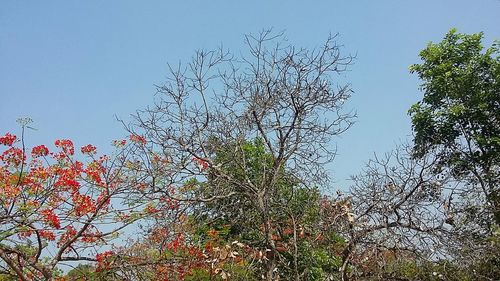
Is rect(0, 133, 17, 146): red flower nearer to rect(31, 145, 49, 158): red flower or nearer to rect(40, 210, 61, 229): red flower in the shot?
rect(31, 145, 49, 158): red flower

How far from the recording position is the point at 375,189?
562 centimetres

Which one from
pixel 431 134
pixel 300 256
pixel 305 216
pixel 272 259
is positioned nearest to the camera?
pixel 272 259

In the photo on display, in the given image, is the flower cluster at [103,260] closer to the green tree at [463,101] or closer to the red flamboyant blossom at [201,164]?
the red flamboyant blossom at [201,164]

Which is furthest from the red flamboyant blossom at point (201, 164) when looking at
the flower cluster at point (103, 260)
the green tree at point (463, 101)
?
the green tree at point (463, 101)

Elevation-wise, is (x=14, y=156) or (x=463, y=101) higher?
(x=463, y=101)

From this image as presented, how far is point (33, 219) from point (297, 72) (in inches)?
128

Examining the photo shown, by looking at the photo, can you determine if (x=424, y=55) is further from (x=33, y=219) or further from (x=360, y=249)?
(x=33, y=219)

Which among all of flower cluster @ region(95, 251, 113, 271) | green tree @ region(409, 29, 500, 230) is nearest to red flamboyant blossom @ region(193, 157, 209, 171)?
flower cluster @ region(95, 251, 113, 271)

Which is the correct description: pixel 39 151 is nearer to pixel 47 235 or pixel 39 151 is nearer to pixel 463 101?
pixel 47 235

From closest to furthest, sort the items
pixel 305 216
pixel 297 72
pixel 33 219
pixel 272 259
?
pixel 33 219 < pixel 272 259 < pixel 297 72 < pixel 305 216

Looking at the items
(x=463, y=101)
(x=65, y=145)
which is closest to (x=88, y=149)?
(x=65, y=145)

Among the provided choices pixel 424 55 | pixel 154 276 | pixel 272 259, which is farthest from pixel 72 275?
pixel 424 55

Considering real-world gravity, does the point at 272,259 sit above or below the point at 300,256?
below

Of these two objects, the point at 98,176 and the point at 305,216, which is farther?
the point at 305,216
